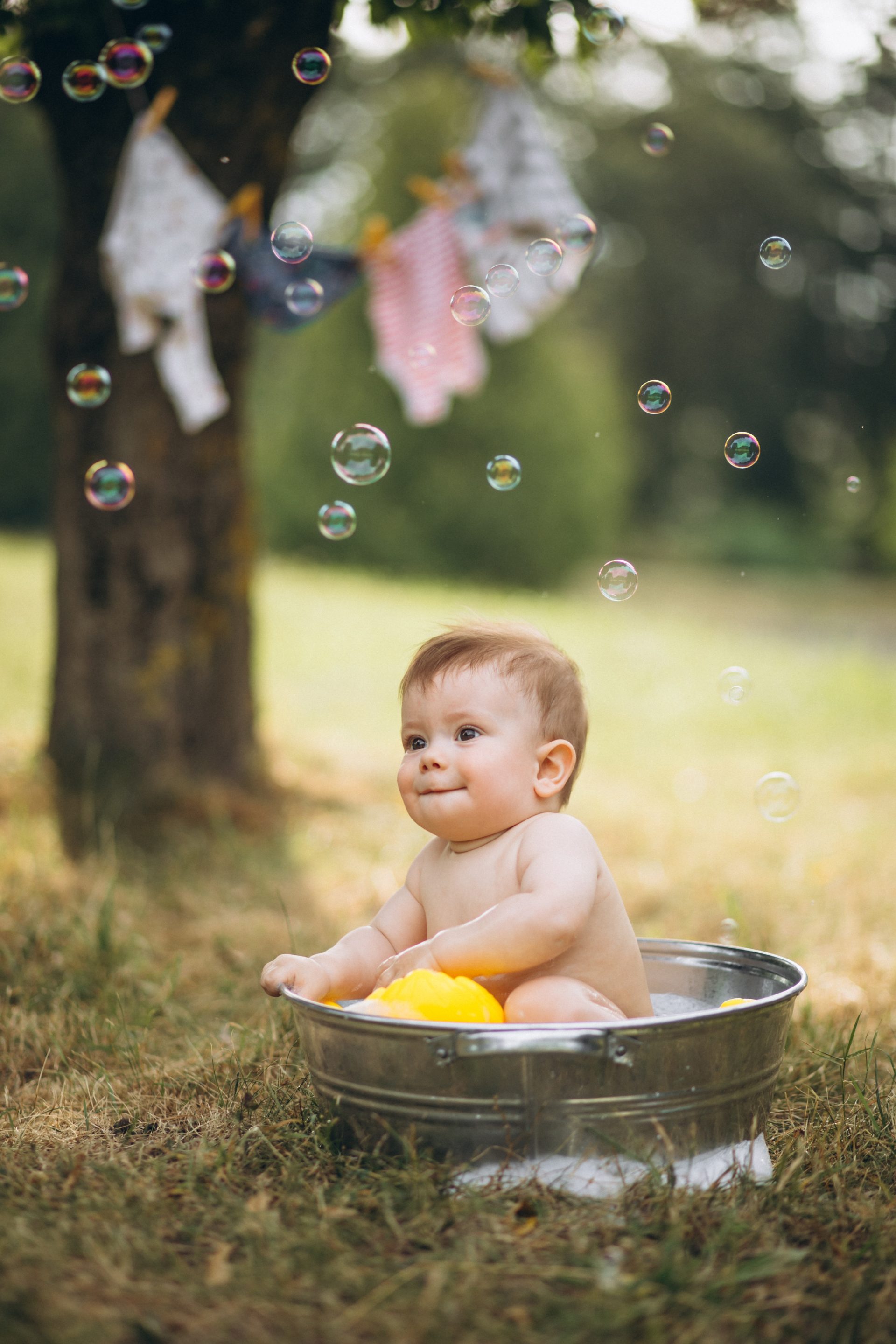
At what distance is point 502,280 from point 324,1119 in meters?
1.90

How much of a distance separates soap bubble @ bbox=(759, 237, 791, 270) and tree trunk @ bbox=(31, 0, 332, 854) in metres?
1.55

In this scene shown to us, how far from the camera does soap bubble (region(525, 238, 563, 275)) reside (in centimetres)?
294

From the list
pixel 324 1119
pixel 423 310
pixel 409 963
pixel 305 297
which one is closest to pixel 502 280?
pixel 305 297

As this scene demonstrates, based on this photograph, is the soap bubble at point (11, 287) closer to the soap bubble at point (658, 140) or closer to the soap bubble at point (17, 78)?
the soap bubble at point (17, 78)

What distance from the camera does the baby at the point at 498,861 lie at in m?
1.67

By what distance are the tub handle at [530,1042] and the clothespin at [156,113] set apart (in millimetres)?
2789

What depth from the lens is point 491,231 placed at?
472 cm

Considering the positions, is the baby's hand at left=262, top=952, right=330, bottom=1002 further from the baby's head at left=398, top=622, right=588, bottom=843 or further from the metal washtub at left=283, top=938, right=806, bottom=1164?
the baby's head at left=398, top=622, right=588, bottom=843

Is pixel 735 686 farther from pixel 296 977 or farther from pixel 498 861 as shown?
pixel 296 977

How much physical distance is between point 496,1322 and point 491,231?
413 cm

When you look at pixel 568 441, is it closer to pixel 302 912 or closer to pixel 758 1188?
pixel 302 912

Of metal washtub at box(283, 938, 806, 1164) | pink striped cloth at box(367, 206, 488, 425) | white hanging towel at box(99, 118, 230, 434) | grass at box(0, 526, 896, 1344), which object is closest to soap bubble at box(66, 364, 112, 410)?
white hanging towel at box(99, 118, 230, 434)

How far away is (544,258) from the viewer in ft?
9.70

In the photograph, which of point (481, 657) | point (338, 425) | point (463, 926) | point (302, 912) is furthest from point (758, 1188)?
point (338, 425)
